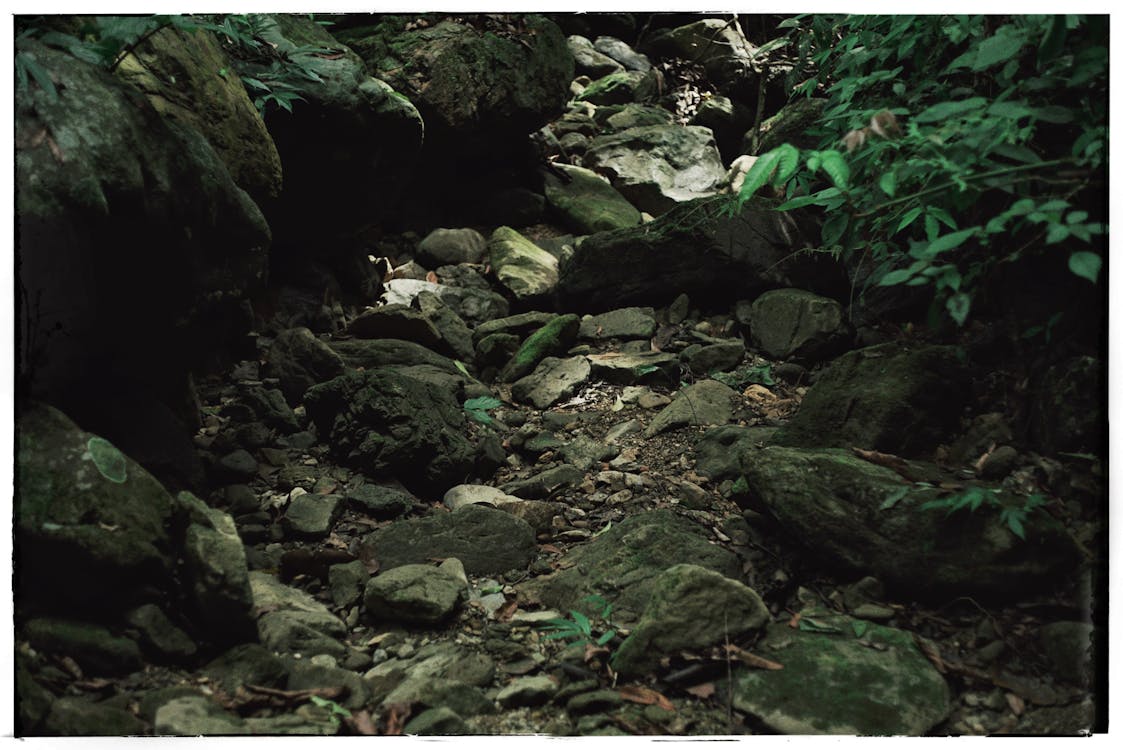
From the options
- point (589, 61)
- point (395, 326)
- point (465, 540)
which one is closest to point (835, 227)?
point (465, 540)

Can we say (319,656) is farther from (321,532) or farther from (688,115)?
(688,115)

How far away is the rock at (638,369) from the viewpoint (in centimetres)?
424

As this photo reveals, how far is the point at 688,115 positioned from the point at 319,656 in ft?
24.1

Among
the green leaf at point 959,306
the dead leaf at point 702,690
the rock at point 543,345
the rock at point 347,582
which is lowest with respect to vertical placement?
the rock at point 543,345

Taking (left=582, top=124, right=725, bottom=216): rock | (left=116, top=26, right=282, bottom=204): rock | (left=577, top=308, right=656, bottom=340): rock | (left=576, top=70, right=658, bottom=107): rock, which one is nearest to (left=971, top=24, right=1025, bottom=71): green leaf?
(left=116, top=26, right=282, bottom=204): rock


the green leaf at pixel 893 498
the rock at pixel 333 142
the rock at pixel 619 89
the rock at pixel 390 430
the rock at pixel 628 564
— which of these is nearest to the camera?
the green leaf at pixel 893 498

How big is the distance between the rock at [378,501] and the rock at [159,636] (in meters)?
1.07

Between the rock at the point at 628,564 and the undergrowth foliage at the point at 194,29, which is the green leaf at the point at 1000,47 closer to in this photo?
the rock at the point at 628,564

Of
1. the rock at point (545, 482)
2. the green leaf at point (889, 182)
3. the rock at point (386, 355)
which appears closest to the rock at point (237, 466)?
the rock at point (545, 482)

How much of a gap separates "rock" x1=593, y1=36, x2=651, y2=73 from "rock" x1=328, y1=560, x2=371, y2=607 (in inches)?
298

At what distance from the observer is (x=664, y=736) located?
1.88 m

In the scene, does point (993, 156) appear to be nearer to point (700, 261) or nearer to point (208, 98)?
point (700, 261)

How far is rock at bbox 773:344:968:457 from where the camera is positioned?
2.79 metres

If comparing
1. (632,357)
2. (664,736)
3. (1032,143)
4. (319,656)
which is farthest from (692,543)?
(632,357)
